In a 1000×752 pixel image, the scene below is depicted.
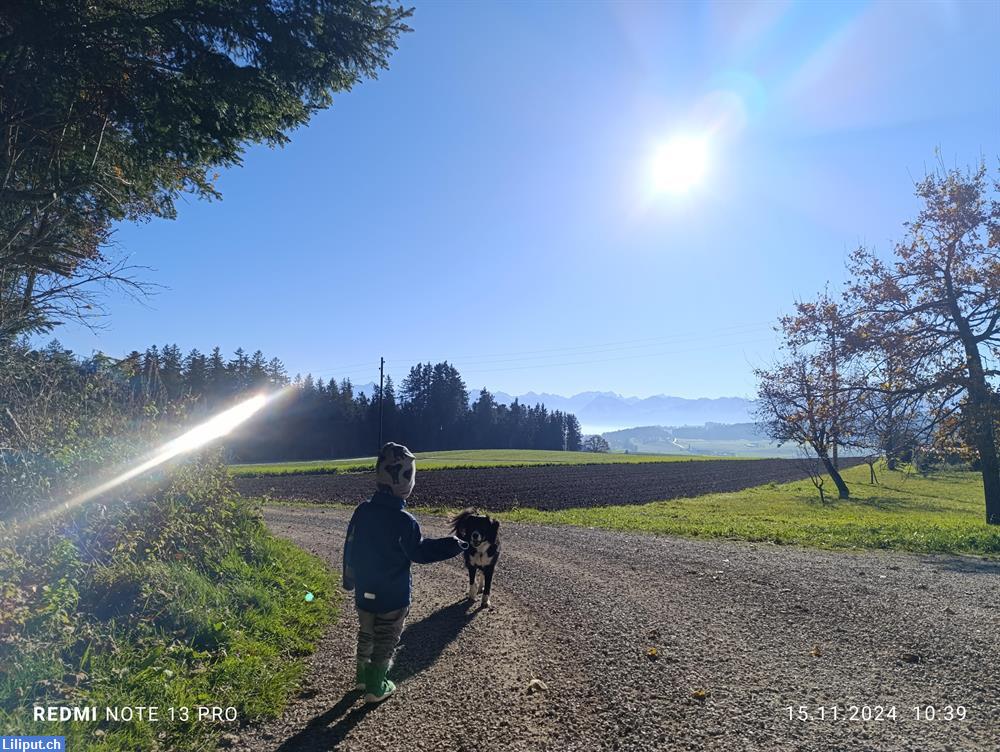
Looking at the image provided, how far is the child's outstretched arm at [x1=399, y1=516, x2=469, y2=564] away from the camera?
4637mm

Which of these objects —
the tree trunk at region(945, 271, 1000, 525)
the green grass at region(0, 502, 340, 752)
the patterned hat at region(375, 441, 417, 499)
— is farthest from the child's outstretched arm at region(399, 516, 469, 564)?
the tree trunk at region(945, 271, 1000, 525)

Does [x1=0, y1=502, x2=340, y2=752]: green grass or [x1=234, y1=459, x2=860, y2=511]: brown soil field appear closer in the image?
[x1=0, y1=502, x2=340, y2=752]: green grass

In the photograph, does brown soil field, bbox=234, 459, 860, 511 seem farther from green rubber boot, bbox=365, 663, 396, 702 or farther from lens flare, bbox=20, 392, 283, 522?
green rubber boot, bbox=365, 663, 396, 702

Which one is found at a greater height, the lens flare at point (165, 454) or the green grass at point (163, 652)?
the lens flare at point (165, 454)

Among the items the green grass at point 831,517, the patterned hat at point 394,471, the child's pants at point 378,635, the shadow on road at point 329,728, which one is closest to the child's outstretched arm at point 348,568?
the child's pants at point 378,635

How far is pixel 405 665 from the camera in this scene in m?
5.12

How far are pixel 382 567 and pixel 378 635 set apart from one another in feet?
1.94

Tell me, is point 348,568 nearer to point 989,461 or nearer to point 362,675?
point 362,675

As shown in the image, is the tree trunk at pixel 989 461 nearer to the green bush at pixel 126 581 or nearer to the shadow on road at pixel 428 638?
the shadow on road at pixel 428 638

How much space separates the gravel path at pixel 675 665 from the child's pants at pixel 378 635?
0.39 meters

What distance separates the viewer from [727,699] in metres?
4.27

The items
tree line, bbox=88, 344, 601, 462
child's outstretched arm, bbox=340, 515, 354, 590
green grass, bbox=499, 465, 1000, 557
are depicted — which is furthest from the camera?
tree line, bbox=88, 344, 601, 462

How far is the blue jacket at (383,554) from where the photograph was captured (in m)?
4.50

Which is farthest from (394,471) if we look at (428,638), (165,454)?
(165,454)
